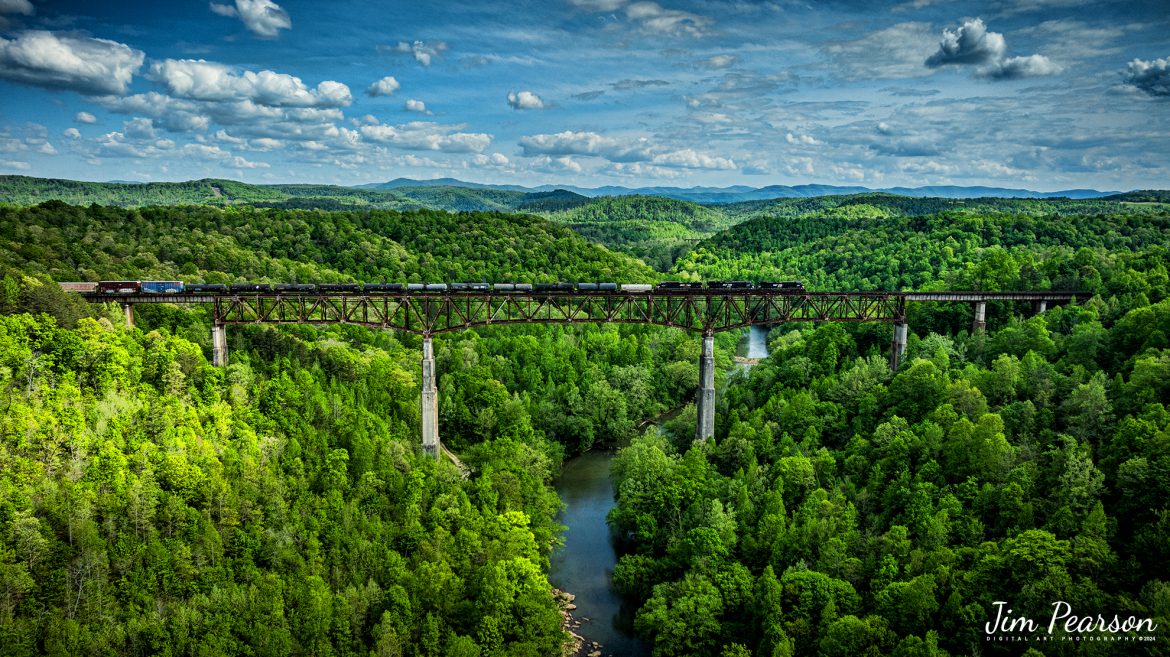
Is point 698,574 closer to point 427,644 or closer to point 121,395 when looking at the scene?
point 427,644

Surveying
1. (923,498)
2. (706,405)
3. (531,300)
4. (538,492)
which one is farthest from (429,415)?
(923,498)

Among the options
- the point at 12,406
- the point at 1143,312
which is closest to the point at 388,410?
the point at 12,406

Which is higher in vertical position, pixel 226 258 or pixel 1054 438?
pixel 226 258

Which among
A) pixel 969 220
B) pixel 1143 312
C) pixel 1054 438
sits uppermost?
pixel 969 220

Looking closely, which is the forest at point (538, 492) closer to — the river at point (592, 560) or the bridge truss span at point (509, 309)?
the river at point (592, 560)

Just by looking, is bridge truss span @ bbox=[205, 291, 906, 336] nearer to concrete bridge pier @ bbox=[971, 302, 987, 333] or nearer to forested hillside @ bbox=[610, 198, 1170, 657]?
forested hillside @ bbox=[610, 198, 1170, 657]

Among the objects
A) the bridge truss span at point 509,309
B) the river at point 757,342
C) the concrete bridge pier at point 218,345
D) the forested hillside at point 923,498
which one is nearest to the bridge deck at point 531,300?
the bridge truss span at point 509,309

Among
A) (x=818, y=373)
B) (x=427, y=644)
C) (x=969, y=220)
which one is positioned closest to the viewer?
(x=427, y=644)
